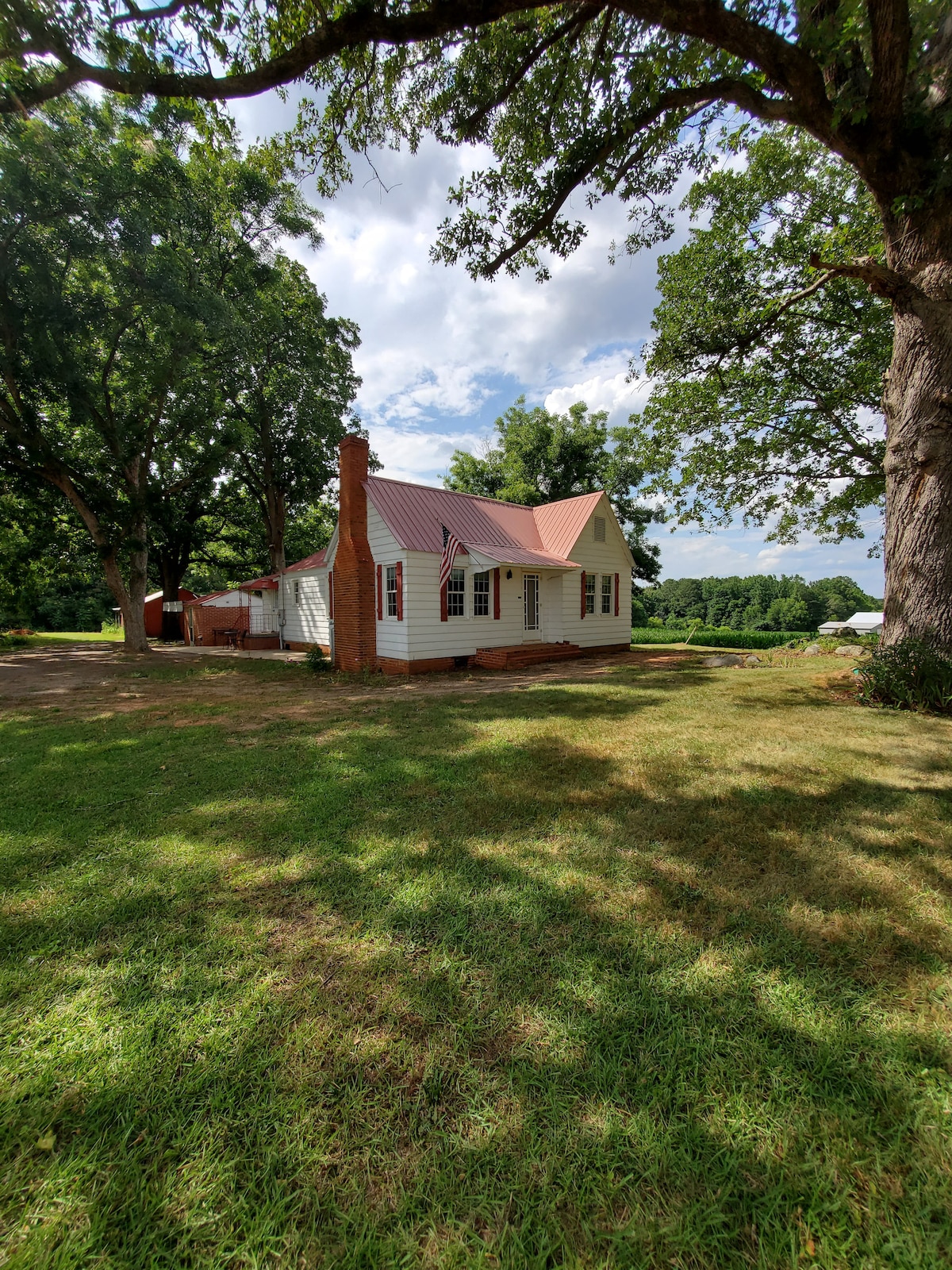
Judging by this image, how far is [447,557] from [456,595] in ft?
4.18

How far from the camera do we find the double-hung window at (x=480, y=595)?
44.7 feet

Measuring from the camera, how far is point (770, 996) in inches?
84.3

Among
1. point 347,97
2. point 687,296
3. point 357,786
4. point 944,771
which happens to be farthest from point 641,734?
point 687,296

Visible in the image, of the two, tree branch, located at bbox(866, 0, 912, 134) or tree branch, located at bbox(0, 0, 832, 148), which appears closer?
tree branch, located at bbox(0, 0, 832, 148)

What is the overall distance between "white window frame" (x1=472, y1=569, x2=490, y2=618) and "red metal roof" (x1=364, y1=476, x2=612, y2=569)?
73 centimetres

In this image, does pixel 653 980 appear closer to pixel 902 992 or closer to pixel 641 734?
pixel 902 992

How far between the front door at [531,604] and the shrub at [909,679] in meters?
8.78

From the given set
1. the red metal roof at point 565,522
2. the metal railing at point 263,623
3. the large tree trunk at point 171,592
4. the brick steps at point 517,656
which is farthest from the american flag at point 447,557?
the large tree trunk at point 171,592

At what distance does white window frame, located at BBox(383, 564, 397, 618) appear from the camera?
41.4 ft

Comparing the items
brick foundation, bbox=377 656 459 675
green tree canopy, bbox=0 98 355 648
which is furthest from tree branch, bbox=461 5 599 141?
brick foundation, bbox=377 656 459 675

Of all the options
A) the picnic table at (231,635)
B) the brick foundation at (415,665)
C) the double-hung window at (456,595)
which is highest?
the double-hung window at (456,595)

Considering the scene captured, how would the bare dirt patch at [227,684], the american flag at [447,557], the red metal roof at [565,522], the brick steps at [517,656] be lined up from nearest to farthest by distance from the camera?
the bare dirt patch at [227,684]
the american flag at [447,557]
the brick steps at [517,656]
the red metal roof at [565,522]

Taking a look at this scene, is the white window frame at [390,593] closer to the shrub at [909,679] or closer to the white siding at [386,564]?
the white siding at [386,564]

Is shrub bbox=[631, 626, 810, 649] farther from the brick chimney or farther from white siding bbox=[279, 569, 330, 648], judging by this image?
the brick chimney
